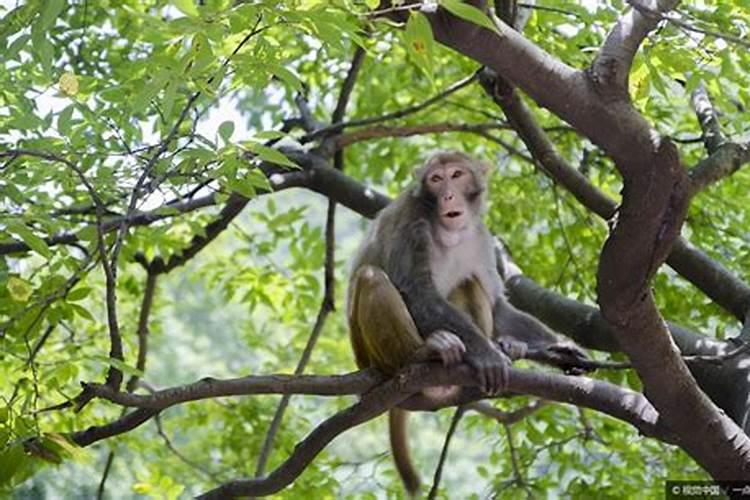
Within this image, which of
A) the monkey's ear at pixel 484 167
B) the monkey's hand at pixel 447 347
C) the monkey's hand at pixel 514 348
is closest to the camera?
the monkey's hand at pixel 447 347

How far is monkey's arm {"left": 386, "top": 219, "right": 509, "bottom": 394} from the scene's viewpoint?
4.39m

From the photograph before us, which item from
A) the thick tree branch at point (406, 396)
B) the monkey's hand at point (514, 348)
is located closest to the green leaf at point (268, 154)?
the thick tree branch at point (406, 396)

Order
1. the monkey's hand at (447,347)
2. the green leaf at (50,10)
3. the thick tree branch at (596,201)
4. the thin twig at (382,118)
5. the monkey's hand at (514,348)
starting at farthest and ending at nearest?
the thin twig at (382,118) → the monkey's hand at (514,348) → the thick tree branch at (596,201) → the monkey's hand at (447,347) → the green leaf at (50,10)

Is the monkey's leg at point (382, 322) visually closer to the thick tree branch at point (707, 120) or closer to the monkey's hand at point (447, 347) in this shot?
the monkey's hand at point (447, 347)

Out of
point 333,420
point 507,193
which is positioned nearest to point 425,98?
point 507,193

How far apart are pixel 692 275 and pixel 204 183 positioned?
2.32 metres

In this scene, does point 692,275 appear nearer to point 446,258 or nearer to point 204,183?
point 446,258

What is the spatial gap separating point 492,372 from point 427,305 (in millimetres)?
688

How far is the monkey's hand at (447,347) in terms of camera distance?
4.54m

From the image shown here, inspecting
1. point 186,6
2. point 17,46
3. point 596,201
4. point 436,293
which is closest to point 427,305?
point 436,293

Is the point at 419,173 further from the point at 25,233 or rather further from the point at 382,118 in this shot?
the point at 25,233

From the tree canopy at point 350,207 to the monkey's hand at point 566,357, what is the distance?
0.36 ft

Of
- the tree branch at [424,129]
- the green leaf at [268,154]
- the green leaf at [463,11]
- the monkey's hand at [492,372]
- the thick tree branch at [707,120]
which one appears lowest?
the green leaf at [463,11]

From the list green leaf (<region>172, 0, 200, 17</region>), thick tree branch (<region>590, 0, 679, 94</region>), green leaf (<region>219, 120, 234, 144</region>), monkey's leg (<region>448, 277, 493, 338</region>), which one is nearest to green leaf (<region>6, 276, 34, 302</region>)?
green leaf (<region>219, 120, 234, 144</region>)
